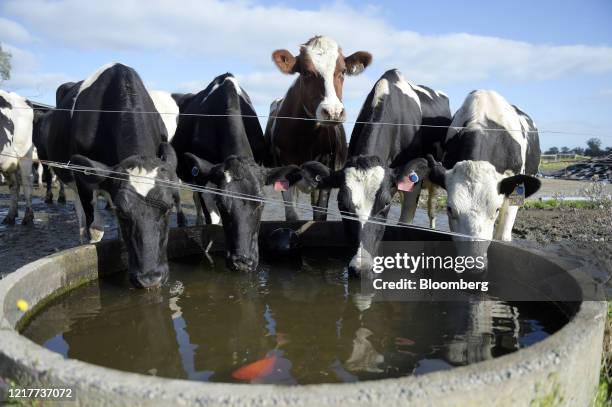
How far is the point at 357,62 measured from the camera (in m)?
7.11

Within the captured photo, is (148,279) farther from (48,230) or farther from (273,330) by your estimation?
(48,230)

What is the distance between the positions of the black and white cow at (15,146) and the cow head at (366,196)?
6945 millimetres

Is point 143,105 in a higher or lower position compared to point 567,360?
higher

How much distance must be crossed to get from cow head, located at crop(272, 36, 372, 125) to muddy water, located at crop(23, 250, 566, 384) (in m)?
2.26

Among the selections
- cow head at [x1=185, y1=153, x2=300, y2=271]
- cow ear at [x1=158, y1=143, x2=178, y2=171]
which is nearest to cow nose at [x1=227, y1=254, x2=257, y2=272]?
cow head at [x1=185, y1=153, x2=300, y2=271]

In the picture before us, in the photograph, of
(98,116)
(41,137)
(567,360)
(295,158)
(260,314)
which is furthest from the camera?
(41,137)

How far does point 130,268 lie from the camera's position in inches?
173

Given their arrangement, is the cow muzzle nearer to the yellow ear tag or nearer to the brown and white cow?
the brown and white cow

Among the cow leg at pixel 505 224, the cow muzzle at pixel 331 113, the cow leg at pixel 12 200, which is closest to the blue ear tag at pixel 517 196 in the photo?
the cow leg at pixel 505 224

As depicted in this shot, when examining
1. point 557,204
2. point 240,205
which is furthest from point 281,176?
point 557,204

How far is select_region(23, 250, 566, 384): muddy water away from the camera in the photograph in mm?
3059

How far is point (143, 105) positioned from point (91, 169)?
1.67 metres

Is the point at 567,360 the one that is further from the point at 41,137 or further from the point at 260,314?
the point at 41,137

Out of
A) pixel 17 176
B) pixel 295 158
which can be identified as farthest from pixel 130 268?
pixel 17 176
